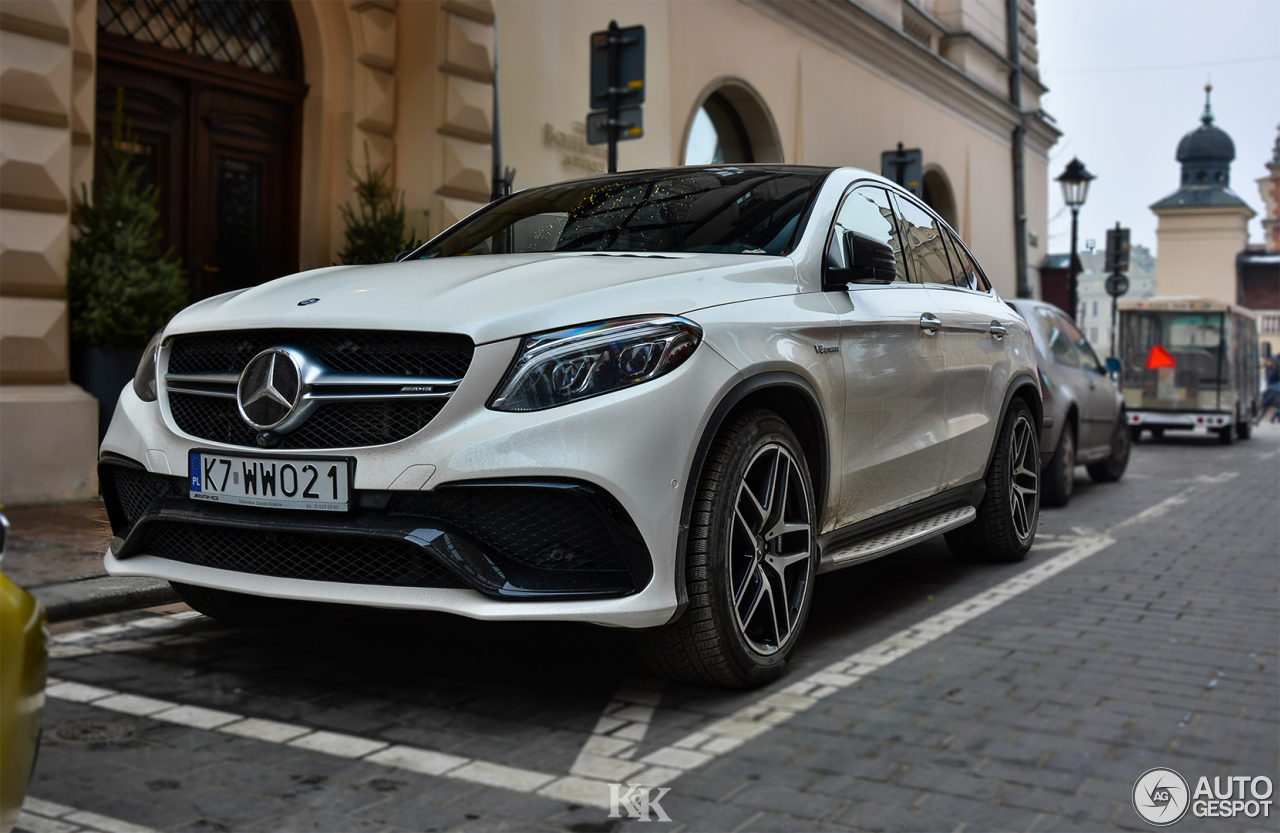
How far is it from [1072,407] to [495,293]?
7.38 meters

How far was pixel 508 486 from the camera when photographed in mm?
3270

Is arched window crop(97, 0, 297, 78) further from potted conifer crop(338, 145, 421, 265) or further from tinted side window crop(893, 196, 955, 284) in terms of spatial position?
tinted side window crop(893, 196, 955, 284)

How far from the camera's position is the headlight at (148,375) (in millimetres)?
3811

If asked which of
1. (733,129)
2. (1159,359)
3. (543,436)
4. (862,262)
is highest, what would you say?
(733,129)

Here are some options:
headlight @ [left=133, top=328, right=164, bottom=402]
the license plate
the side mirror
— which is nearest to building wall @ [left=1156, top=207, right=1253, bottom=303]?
the side mirror

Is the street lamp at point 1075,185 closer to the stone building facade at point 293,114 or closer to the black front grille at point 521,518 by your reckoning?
the stone building facade at point 293,114

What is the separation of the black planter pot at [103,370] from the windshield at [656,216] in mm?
3723

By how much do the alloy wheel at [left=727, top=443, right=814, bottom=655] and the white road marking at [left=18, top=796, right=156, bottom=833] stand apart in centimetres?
172

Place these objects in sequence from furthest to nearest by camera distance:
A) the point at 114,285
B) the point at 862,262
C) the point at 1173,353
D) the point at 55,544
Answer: the point at 1173,353 < the point at 114,285 < the point at 862,262 < the point at 55,544

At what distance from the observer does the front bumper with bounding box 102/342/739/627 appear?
10.7 ft

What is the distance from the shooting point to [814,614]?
17.1 feet

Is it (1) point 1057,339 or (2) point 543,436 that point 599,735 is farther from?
(1) point 1057,339

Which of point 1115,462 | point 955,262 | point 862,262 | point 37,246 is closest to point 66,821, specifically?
point 862,262

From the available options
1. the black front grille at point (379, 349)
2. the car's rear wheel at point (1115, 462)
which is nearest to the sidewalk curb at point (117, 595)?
the black front grille at point (379, 349)
